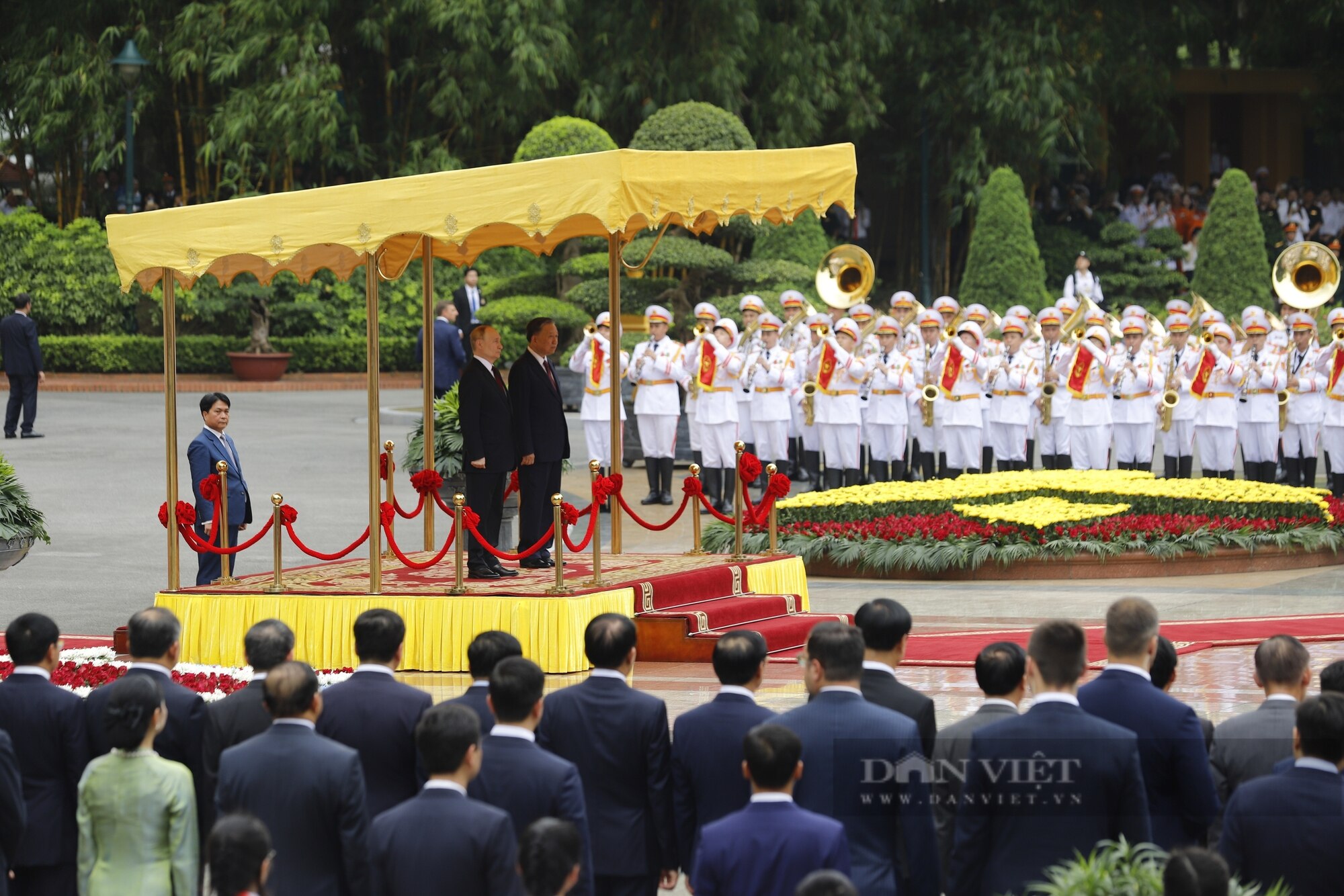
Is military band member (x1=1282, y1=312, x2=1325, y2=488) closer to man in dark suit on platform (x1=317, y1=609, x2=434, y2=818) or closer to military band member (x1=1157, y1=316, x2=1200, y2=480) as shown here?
military band member (x1=1157, y1=316, x2=1200, y2=480)

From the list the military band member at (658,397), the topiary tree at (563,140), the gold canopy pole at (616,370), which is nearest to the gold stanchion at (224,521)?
the gold canopy pole at (616,370)

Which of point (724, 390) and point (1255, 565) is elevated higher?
point (724, 390)

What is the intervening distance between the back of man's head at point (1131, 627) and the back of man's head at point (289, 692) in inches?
96.1

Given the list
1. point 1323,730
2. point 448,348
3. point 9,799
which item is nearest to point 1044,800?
point 1323,730

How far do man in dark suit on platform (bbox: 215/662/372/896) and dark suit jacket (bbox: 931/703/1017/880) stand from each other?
1772mm

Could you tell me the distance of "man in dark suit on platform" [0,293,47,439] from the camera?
2383 cm

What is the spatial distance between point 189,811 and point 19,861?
1055mm

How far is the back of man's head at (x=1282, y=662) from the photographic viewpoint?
6141 mm

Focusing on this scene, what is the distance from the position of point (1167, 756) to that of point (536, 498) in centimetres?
701

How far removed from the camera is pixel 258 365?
1249 inches

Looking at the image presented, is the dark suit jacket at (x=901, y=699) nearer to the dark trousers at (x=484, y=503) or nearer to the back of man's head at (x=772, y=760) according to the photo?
the back of man's head at (x=772, y=760)

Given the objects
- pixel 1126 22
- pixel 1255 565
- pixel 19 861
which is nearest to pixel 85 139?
pixel 1126 22

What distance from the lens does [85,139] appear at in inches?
1369

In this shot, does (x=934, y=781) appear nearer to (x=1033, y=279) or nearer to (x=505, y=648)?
(x=505, y=648)
